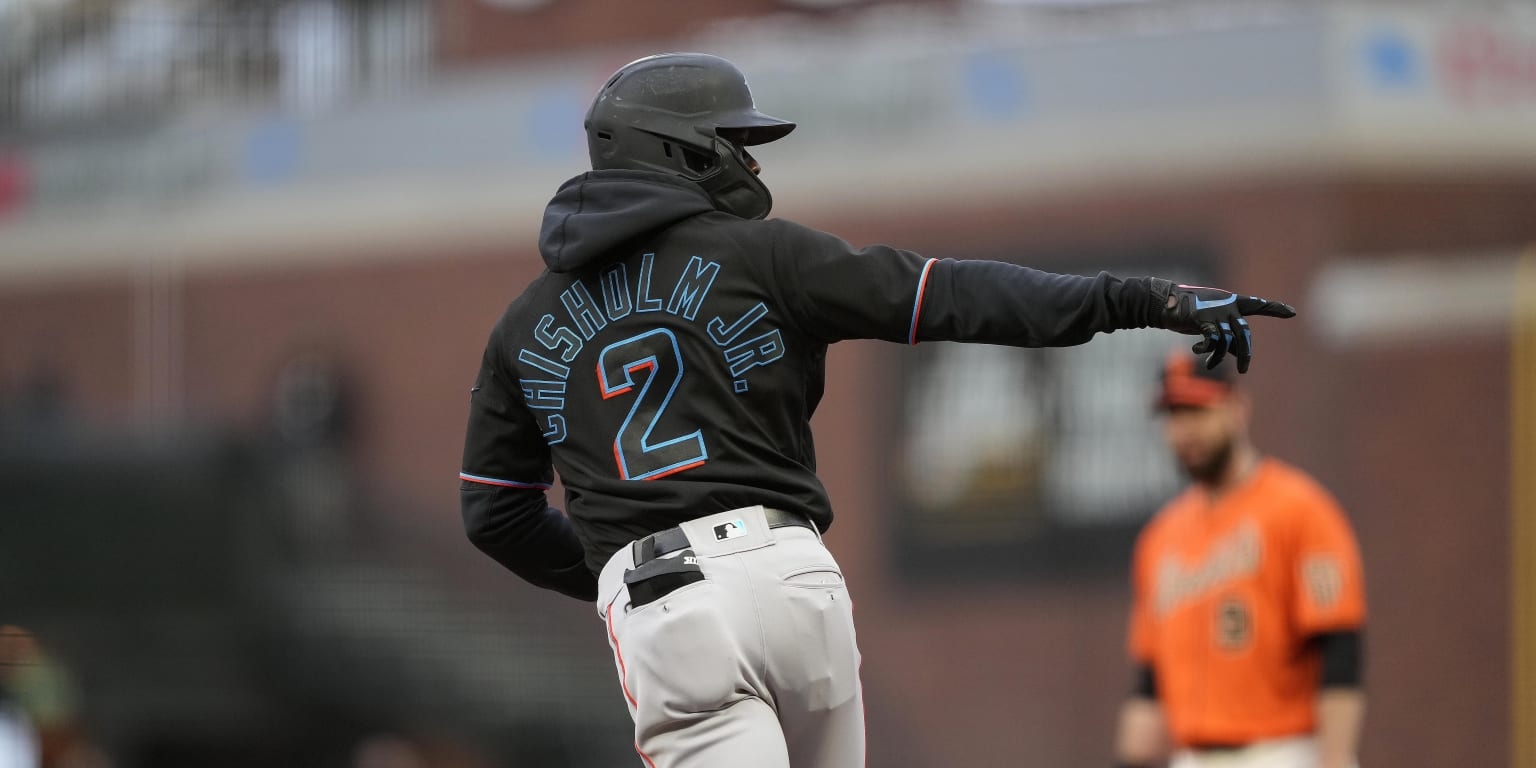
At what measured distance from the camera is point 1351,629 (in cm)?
638

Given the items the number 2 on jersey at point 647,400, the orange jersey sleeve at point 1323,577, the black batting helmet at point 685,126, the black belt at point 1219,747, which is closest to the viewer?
the number 2 on jersey at point 647,400

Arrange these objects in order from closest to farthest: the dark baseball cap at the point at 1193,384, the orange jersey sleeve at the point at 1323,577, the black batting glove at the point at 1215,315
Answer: the black batting glove at the point at 1215,315 < the orange jersey sleeve at the point at 1323,577 < the dark baseball cap at the point at 1193,384

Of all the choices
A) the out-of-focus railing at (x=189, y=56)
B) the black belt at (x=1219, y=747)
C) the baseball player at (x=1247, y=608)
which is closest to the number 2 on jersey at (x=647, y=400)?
the baseball player at (x=1247, y=608)

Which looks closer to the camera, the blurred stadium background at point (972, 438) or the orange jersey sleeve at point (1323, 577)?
the orange jersey sleeve at point (1323, 577)

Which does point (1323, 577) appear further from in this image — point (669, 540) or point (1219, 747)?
point (669, 540)

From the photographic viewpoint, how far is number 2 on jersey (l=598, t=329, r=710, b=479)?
4.12 metres

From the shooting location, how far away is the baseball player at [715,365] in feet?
13.1

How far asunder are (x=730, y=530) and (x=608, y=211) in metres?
0.65

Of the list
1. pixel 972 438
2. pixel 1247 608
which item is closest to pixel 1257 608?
pixel 1247 608

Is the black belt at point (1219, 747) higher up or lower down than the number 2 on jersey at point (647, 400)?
lower down

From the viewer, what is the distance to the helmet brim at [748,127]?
14.0ft

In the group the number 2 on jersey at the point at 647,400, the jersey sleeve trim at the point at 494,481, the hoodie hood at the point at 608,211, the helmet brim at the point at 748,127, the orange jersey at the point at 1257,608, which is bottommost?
the orange jersey at the point at 1257,608

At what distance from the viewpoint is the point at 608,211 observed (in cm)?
417

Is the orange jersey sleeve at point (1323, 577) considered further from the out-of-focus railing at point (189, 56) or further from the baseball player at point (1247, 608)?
the out-of-focus railing at point (189, 56)
